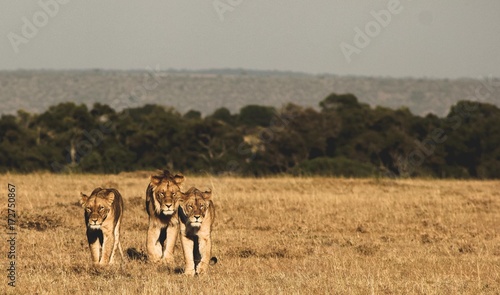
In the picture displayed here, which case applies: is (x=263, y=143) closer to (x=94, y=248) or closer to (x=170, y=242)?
(x=170, y=242)

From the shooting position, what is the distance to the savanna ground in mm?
10336

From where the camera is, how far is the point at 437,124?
49.2 m

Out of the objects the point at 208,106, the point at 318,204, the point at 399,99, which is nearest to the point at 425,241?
the point at 318,204

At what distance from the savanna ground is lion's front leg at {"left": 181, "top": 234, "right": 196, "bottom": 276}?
155 millimetres

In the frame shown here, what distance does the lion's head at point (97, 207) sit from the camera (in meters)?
10.9

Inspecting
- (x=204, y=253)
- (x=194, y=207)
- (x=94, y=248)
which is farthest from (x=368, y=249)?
(x=94, y=248)

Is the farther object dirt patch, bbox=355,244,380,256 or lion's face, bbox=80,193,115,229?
dirt patch, bbox=355,244,380,256

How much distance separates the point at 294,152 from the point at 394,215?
26260 millimetres

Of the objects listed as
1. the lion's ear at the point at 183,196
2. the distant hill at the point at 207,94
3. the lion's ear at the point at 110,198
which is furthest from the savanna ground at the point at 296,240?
the distant hill at the point at 207,94

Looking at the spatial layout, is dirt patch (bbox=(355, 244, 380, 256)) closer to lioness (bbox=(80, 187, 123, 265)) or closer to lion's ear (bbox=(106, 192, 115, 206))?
lioness (bbox=(80, 187, 123, 265))

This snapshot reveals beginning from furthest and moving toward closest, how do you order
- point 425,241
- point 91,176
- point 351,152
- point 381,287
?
point 351,152 → point 91,176 → point 425,241 → point 381,287

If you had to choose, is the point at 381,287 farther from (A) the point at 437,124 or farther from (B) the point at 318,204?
(A) the point at 437,124

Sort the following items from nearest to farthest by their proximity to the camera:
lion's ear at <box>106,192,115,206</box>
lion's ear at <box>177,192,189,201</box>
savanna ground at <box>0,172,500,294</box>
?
savanna ground at <box>0,172,500,294</box>, lion's ear at <box>177,192,189,201</box>, lion's ear at <box>106,192,115,206</box>

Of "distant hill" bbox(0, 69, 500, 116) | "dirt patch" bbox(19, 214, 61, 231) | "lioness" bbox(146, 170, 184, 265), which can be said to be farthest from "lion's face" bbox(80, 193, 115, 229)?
"distant hill" bbox(0, 69, 500, 116)
